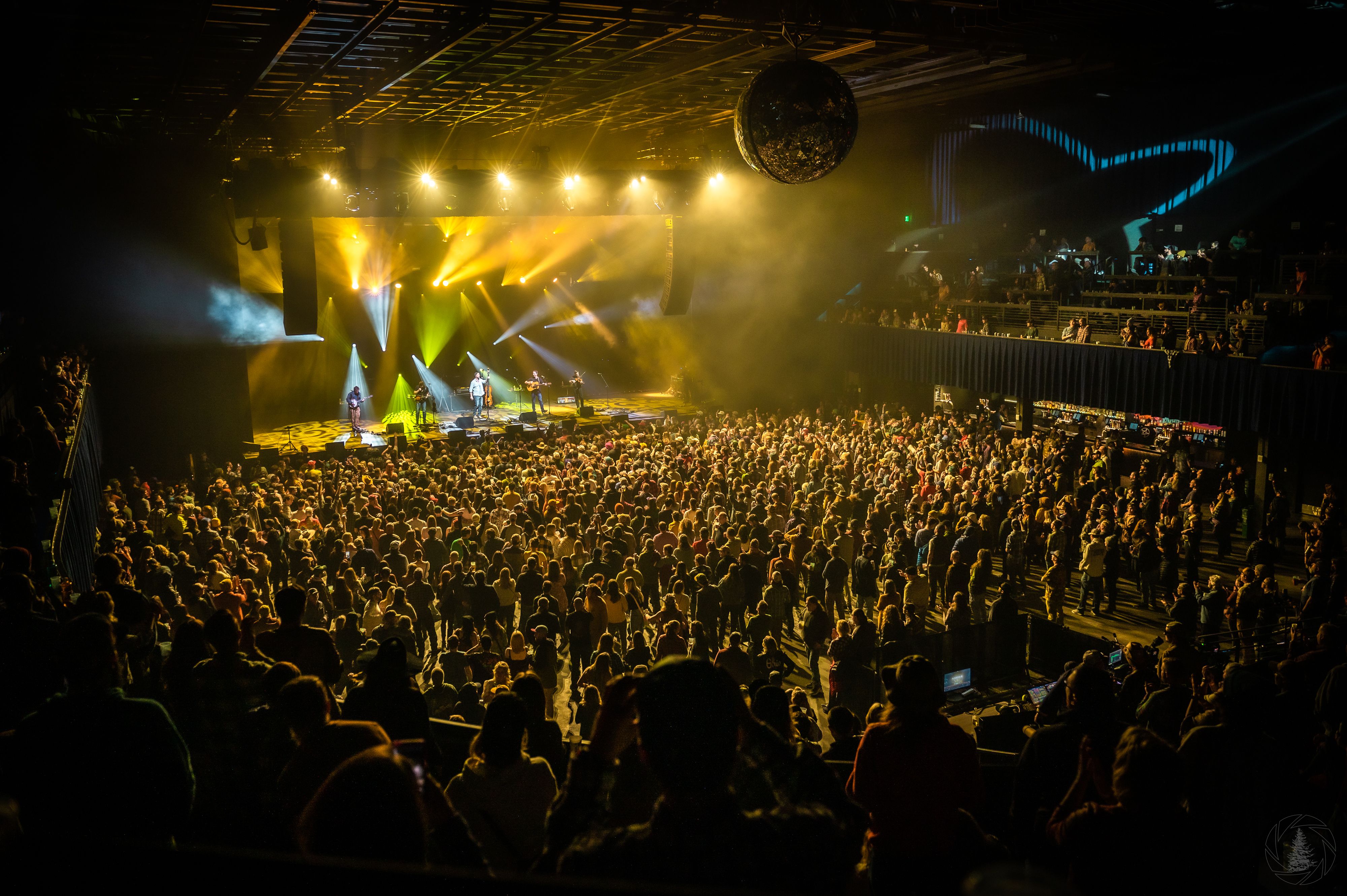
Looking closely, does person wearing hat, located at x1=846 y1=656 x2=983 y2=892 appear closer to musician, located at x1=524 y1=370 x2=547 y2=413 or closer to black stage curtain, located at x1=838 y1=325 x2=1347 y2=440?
black stage curtain, located at x1=838 y1=325 x2=1347 y2=440

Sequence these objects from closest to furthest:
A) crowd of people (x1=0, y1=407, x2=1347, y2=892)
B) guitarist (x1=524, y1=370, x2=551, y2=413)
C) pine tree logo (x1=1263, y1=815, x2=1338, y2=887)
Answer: crowd of people (x1=0, y1=407, x2=1347, y2=892), pine tree logo (x1=1263, y1=815, x2=1338, y2=887), guitarist (x1=524, y1=370, x2=551, y2=413)

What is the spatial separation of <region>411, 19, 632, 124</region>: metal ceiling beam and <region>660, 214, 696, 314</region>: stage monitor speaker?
14.7 ft

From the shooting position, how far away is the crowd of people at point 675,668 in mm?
1823

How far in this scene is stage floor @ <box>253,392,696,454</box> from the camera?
21.0 meters

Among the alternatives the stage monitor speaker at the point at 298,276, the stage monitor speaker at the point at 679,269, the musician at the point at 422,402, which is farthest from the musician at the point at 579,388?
the stage monitor speaker at the point at 298,276

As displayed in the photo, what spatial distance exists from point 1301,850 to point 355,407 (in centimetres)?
2217

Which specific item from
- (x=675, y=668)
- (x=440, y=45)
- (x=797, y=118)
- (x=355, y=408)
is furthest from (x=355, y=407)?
(x=675, y=668)

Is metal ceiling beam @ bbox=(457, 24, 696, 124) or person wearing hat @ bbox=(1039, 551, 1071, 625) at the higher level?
metal ceiling beam @ bbox=(457, 24, 696, 124)

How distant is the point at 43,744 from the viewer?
2113 mm

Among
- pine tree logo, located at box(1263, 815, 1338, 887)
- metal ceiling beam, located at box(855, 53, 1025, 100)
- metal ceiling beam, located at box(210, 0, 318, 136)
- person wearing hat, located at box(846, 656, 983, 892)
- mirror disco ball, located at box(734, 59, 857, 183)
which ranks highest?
metal ceiling beam, located at box(855, 53, 1025, 100)

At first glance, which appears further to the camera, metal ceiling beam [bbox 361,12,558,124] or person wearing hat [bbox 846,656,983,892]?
metal ceiling beam [bbox 361,12,558,124]

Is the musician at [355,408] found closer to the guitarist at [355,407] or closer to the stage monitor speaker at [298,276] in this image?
the guitarist at [355,407]

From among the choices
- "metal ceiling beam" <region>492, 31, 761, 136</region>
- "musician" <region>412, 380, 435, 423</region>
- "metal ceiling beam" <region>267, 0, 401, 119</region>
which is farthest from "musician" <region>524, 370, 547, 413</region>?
"metal ceiling beam" <region>267, 0, 401, 119</region>

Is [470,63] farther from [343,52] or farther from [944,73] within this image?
[944,73]
